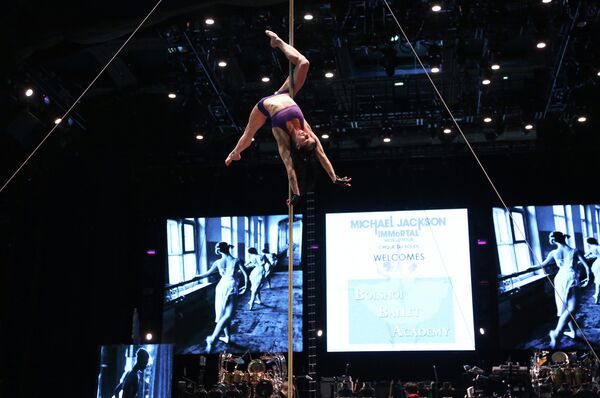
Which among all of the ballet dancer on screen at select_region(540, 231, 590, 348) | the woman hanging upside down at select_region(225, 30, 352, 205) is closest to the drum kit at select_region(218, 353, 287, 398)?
the ballet dancer on screen at select_region(540, 231, 590, 348)

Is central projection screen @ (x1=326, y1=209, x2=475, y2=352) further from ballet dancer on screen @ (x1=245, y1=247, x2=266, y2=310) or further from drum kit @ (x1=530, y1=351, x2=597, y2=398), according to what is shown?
drum kit @ (x1=530, y1=351, x2=597, y2=398)

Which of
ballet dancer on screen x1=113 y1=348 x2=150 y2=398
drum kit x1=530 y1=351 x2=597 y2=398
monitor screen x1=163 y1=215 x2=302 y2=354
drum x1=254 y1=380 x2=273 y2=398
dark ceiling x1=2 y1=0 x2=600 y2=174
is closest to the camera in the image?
dark ceiling x1=2 y1=0 x2=600 y2=174

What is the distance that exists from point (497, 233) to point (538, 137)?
2.06 metres

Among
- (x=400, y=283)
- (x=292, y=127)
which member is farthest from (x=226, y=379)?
(x=292, y=127)

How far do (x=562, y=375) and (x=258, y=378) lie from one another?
4989 millimetres

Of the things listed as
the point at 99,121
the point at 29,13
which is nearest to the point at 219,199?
the point at 99,121

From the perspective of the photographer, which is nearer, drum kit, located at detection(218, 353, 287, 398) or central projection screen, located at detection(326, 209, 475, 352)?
drum kit, located at detection(218, 353, 287, 398)

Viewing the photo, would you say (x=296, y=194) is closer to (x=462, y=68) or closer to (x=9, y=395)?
(x=462, y=68)

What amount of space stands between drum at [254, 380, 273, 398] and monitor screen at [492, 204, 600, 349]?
4.76 meters

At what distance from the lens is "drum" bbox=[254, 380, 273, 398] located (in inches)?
478

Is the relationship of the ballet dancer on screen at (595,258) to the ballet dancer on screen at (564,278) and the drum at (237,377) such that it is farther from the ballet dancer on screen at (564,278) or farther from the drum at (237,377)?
the drum at (237,377)

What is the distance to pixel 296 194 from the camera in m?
5.34

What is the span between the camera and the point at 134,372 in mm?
11773

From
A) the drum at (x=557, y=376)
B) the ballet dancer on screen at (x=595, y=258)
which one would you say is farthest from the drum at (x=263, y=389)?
the ballet dancer on screen at (x=595, y=258)
